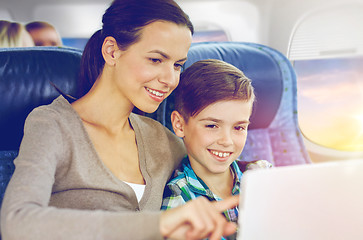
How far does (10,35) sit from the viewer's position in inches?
78.4

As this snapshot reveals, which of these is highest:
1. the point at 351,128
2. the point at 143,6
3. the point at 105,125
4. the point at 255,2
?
the point at 143,6

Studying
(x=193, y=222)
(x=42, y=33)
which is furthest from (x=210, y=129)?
(x=42, y=33)

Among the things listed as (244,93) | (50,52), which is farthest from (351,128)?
(50,52)

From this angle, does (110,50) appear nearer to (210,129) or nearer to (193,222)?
(210,129)

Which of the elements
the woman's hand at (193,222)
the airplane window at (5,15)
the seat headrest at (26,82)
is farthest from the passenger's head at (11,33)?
the woman's hand at (193,222)

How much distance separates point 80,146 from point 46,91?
336 mm

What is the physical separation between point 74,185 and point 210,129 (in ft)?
1.44

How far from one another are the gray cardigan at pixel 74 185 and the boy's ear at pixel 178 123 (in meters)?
0.04

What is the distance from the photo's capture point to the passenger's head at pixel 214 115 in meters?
1.14

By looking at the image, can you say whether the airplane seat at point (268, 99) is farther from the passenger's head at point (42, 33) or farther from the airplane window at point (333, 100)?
the passenger's head at point (42, 33)

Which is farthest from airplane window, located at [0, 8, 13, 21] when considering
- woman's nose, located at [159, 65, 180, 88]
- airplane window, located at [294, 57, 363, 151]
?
airplane window, located at [294, 57, 363, 151]

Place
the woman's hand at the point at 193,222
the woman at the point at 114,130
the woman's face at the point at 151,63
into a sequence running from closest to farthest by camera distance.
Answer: the woman's hand at the point at 193,222 < the woman at the point at 114,130 < the woman's face at the point at 151,63

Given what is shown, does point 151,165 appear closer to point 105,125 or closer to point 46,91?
point 105,125

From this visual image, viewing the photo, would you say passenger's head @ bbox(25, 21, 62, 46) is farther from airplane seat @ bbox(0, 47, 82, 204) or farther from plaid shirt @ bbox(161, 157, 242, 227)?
plaid shirt @ bbox(161, 157, 242, 227)
